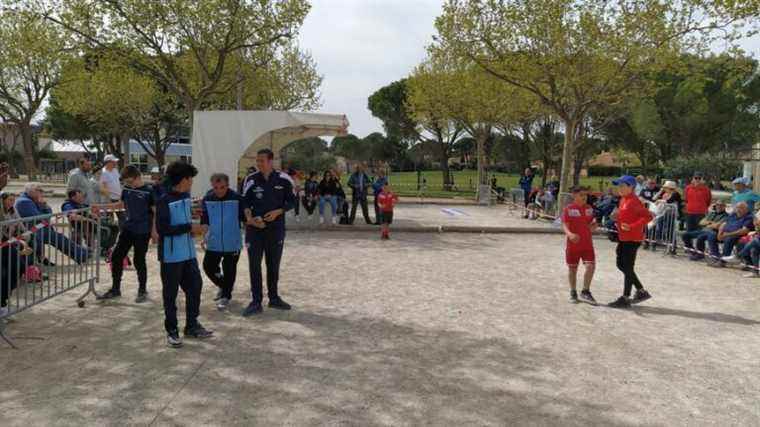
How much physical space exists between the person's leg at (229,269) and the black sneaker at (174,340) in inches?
55.6

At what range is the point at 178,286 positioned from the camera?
538 cm

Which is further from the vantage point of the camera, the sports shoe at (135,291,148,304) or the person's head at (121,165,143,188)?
the sports shoe at (135,291,148,304)

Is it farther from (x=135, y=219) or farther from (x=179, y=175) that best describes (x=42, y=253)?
(x=179, y=175)

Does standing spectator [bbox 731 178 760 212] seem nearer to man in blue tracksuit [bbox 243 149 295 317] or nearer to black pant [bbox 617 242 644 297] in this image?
black pant [bbox 617 242 644 297]

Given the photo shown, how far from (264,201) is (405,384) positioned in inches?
111

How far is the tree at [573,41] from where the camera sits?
15.9 metres

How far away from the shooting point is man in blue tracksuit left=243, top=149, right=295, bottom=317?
6.29 metres

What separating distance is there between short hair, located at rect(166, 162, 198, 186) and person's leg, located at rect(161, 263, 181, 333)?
77 centimetres

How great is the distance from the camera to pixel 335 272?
8977mm

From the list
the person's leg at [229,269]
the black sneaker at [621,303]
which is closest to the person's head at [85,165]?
the person's leg at [229,269]

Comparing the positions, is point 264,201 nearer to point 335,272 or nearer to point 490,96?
point 335,272

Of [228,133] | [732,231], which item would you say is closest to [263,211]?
[228,133]

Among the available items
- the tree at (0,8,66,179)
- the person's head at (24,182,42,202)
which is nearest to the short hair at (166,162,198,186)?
the person's head at (24,182,42,202)

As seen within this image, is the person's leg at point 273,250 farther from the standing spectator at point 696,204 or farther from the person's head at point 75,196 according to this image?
the standing spectator at point 696,204
